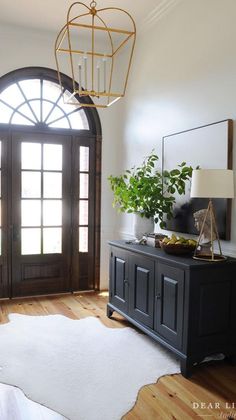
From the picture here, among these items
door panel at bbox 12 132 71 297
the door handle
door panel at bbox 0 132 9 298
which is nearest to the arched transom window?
door panel at bbox 12 132 71 297

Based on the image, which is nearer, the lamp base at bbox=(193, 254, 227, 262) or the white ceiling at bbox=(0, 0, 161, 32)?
the lamp base at bbox=(193, 254, 227, 262)

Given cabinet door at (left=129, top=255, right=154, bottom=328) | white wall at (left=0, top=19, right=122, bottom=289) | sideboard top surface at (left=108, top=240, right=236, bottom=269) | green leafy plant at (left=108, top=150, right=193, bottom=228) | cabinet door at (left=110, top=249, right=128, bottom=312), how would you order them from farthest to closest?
white wall at (left=0, top=19, right=122, bottom=289), cabinet door at (left=110, top=249, right=128, bottom=312), green leafy plant at (left=108, top=150, right=193, bottom=228), cabinet door at (left=129, top=255, right=154, bottom=328), sideboard top surface at (left=108, top=240, right=236, bottom=269)

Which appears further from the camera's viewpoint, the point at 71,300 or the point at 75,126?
the point at 75,126

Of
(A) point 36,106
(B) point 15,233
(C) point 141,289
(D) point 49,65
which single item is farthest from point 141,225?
(D) point 49,65

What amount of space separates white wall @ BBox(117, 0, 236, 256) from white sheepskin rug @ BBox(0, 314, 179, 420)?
3.96 feet

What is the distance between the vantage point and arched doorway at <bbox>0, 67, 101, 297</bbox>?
4719 millimetres

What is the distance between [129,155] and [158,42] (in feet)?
4.68

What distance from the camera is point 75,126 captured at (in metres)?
5.06

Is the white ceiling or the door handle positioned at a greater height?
the white ceiling

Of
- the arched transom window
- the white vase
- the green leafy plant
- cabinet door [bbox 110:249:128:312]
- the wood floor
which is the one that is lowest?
the wood floor

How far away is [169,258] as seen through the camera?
3029mm

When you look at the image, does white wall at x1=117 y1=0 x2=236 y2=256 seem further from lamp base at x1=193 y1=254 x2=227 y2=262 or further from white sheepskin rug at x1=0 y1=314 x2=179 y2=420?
white sheepskin rug at x1=0 y1=314 x2=179 y2=420

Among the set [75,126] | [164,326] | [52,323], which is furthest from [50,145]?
[164,326]

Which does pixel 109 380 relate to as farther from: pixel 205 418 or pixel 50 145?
pixel 50 145
